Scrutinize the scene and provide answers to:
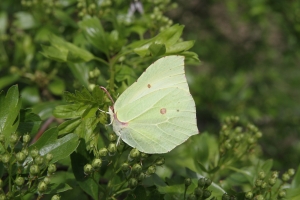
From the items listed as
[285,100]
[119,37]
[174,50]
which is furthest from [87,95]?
[285,100]

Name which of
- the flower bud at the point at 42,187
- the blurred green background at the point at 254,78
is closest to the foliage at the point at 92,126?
A: the flower bud at the point at 42,187

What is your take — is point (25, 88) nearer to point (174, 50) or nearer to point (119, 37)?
point (119, 37)

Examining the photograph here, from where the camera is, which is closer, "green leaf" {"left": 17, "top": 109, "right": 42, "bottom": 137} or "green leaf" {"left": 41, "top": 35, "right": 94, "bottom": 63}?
"green leaf" {"left": 17, "top": 109, "right": 42, "bottom": 137}

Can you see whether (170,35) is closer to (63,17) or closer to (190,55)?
(190,55)

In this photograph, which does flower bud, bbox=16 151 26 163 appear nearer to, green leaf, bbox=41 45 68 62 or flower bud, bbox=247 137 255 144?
green leaf, bbox=41 45 68 62

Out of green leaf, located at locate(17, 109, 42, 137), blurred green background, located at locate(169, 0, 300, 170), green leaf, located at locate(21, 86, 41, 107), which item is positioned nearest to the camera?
green leaf, located at locate(17, 109, 42, 137)

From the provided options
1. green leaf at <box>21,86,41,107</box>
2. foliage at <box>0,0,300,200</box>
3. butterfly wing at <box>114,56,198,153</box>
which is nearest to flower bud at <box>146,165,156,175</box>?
foliage at <box>0,0,300,200</box>
